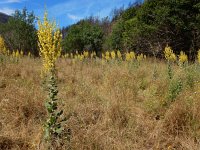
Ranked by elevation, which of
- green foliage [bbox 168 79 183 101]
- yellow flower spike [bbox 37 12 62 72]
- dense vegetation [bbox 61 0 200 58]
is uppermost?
dense vegetation [bbox 61 0 200 58]

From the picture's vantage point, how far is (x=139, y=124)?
4418 mm

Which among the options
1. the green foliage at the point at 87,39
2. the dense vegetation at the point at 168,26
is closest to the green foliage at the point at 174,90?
the dense vegetation at the point at 168,26

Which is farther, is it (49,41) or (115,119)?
(115,119)

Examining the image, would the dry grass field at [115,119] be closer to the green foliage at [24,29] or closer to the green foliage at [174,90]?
the green foliage at [174,90]

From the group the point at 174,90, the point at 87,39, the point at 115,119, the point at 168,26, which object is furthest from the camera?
the point at 87,39

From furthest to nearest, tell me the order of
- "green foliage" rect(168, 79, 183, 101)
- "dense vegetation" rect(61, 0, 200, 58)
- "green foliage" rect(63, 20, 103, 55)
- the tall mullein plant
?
"green foliage" rect(63, 20, 103, 55)
"dense vegetation" rect(61, 0, 200, 58)
"green foliage" rect(168, 79, 183, 101)
the tall mullein plant

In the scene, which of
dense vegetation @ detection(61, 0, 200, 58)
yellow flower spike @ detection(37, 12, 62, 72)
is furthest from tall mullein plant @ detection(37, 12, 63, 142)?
dense vegetation @ detection(61, 0, 200, 58)

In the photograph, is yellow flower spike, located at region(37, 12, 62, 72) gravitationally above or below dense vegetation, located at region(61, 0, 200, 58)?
below

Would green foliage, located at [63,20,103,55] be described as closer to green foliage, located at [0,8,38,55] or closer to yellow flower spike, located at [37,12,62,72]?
green foliage, located at [0,8,38,55]

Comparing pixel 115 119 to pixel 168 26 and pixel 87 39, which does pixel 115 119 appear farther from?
pixel 87 39

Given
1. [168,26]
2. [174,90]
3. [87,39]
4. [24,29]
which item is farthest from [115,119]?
[87,39]

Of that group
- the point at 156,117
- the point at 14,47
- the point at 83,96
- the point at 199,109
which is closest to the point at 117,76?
the point at 83,96

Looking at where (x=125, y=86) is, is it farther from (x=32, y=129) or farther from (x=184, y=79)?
(x=32, y=129)

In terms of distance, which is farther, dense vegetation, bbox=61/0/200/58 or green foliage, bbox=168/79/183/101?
dense vegetation, bbox=61/0/200/58
